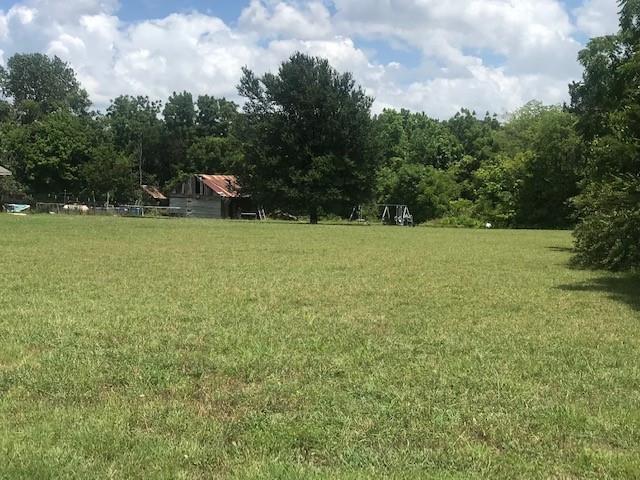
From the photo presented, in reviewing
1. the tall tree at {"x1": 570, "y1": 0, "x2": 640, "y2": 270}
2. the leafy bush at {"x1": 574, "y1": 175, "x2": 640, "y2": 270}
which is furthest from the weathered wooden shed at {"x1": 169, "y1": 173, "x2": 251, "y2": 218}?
the leafy bush at {"x1": 574, "y1": 175, "x2": 640, "y2": 270}

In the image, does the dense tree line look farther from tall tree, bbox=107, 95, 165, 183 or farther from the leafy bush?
the leafy bush

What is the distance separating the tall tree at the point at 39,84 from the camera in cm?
9181

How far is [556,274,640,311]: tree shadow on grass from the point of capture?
39.4 feet

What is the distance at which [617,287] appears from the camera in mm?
13844

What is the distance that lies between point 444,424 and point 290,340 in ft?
10.1

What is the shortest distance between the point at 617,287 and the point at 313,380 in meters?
10.1

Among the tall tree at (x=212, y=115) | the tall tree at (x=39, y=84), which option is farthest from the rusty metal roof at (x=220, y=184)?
the tall tree at (x=39, y=84)

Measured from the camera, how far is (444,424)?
475 centimetres

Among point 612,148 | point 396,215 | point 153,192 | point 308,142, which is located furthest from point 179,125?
point 612,148

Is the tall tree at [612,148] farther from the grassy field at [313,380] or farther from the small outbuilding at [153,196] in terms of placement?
the small outbuilding at [153,196]

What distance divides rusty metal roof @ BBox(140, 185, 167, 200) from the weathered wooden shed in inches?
332

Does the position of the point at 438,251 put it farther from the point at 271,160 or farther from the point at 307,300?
the point at 271,160

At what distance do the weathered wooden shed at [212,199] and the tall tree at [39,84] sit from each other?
28.3 metres

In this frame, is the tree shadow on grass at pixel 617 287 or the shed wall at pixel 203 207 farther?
the shed wall at pixel 203 207
